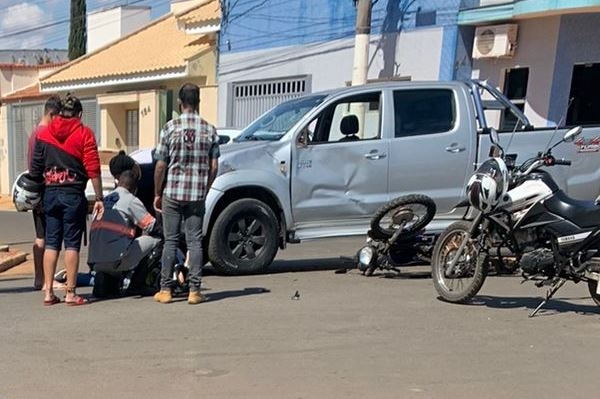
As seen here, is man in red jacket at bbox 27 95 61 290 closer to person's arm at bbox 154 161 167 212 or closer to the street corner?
person's arm at bbox 154 161 167 212

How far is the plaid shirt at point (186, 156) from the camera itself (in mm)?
5586

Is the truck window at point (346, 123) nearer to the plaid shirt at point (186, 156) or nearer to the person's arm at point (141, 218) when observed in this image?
the plaid shirt at point (186, 156)

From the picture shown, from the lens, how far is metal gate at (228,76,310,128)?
1690 cm

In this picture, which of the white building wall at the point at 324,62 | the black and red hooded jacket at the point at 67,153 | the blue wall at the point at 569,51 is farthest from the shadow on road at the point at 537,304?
the white building wall at the point at 324,62

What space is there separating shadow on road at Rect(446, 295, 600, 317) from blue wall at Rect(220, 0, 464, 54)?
26.4 feet

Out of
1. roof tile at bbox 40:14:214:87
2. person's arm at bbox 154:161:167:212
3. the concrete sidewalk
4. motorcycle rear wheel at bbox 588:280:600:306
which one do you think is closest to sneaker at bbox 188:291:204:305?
person's arm at bbox 154:161:167:212

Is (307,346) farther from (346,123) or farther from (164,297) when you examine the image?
(346,123)

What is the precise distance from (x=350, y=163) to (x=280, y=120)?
1028 mm

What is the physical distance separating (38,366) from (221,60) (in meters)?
15.5

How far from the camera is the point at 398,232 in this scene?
693cm

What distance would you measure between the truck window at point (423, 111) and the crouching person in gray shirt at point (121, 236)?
3.11m

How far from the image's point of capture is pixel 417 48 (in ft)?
44.9

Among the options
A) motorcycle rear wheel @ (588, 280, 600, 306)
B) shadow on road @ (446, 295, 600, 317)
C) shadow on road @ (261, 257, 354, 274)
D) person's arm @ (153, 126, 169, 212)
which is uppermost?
person's arm @ (153, 126, 169, 212)

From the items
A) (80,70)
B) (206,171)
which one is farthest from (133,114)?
(206,171)
